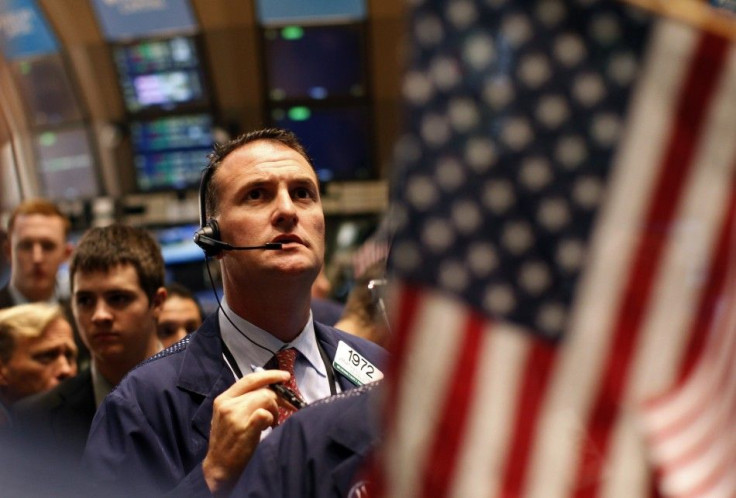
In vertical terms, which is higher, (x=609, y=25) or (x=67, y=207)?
(x=609, y=25)

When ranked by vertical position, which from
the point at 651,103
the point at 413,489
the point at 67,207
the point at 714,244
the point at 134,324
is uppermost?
the point at 651,103

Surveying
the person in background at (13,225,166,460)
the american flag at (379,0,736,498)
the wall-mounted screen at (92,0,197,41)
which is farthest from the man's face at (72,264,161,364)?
the wall-mounted screen at (92,0,197,41)

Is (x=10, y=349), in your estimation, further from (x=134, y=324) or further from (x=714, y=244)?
(x=714, y=244)

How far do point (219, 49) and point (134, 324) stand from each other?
5263mm

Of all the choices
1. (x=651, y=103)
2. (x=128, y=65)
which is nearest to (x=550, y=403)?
(x=651, y=103)

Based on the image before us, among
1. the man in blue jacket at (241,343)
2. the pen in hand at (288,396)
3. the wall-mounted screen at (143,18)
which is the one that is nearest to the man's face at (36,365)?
the man in blue jacket at (241,343)

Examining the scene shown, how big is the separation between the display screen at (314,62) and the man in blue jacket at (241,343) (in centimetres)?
558

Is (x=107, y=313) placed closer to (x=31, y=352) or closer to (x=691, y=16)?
(x=31, y=352)

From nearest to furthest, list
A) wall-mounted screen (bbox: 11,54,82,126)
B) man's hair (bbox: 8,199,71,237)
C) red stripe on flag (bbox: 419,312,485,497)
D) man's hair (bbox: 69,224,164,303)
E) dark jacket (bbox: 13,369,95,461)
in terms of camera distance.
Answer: red stripe on flag (bbox: 419,312,485,497)
dark jacket (bbox: 13,369,95,461)
man's hair (bbox: 69,224,164,303)
man's hair (bbox: 8,199,71,237)
wall-mounted screen (bbox: 11,54,82,126)

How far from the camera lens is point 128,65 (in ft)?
27.9

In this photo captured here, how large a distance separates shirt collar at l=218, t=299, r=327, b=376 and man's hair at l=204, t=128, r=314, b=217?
0.25 m

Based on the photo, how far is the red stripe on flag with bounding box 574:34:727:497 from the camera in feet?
4.24

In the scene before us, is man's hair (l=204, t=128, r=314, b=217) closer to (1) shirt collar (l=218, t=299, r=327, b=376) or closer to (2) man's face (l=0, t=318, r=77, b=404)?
(1) shirt collar (l=218, t=299, r=327, b=376)

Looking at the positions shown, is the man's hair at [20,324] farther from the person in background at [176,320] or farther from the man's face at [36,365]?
the person in background at [176,320]
